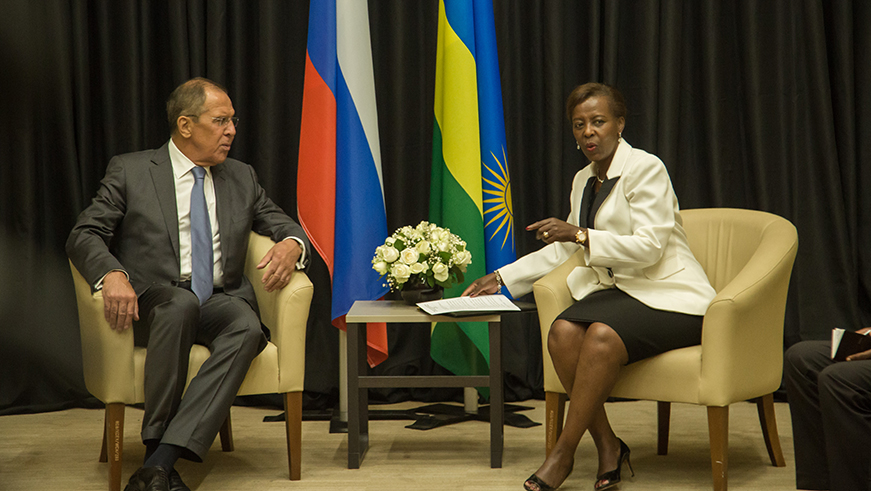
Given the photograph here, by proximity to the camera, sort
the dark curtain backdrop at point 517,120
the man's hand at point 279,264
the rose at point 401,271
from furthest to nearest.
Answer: the dark curtain backdrop at point 517,120
the rose at point 401,271
the man's hand at point 279,264

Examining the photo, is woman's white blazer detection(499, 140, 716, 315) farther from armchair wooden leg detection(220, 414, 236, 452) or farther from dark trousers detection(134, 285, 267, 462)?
armchair wooden leg detection(220, 414, 236, 452)

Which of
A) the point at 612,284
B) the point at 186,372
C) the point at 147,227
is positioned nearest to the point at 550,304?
the point at 612,284

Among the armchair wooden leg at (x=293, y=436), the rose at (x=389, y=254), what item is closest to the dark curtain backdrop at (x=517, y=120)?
the rose at (x=389, y=254)

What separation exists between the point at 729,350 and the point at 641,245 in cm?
41

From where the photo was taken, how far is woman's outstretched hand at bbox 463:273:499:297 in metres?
2.83

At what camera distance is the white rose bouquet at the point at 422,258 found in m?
2.73

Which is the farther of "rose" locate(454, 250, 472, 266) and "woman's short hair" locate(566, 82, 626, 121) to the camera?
"rose" locate(454, 250, 472, 266)

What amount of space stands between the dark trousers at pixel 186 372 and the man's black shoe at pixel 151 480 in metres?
0.09

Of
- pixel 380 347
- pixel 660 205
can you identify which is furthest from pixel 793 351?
pixel 380 347

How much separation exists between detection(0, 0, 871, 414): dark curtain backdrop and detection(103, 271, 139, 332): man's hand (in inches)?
51.9

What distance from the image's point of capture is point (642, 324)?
2373mm

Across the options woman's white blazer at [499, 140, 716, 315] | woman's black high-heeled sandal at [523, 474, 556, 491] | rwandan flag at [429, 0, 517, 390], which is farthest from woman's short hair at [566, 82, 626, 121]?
woman's black high-heeled sandal at [523, 474, 556, 491]

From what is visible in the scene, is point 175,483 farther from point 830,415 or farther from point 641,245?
point 830,415

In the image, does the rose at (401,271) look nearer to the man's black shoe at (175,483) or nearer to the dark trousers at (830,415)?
the man's black shoe at (175,483)
